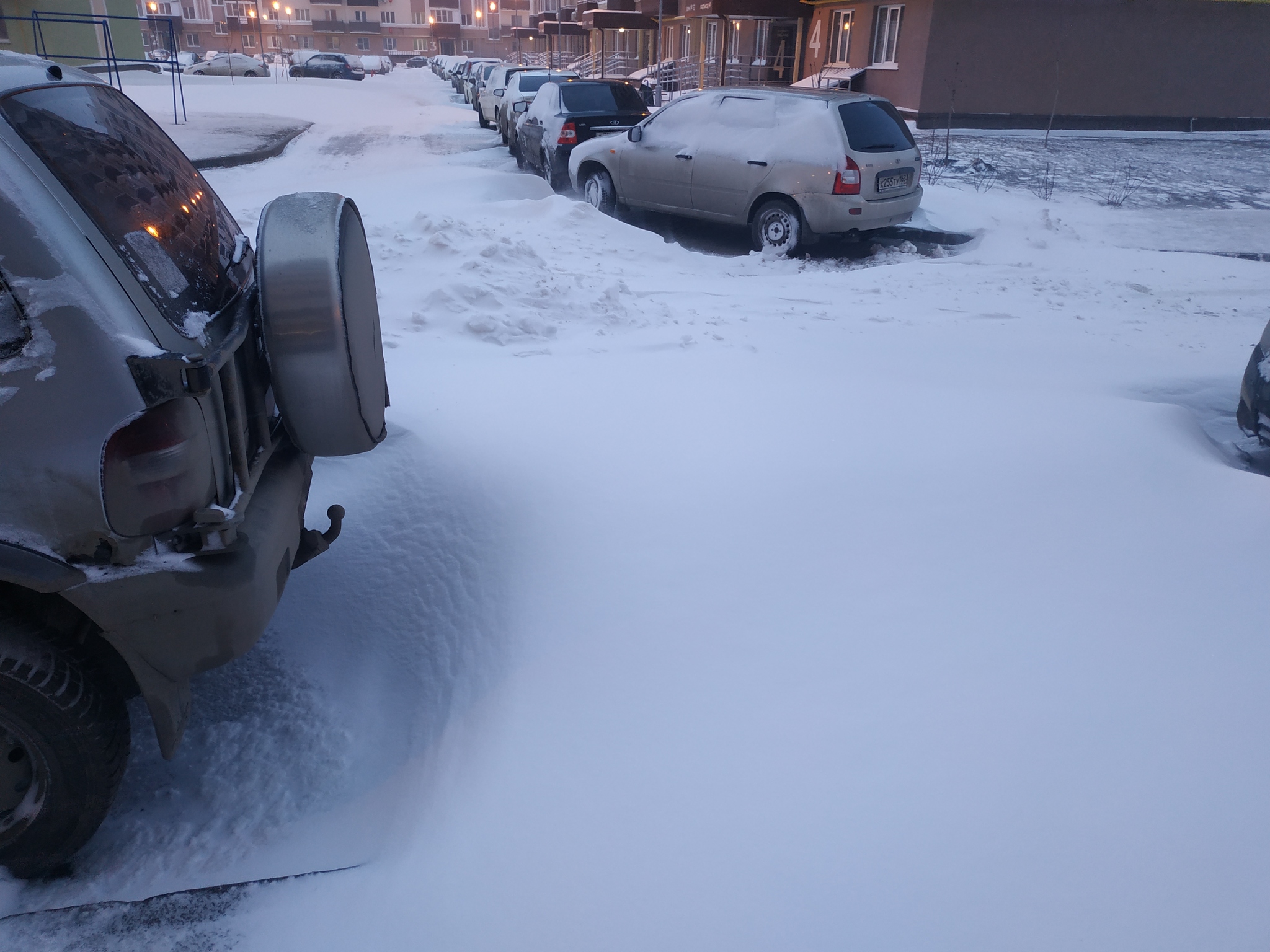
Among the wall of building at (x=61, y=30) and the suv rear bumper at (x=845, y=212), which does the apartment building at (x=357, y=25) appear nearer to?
the wall of building at (x=61, y=30)

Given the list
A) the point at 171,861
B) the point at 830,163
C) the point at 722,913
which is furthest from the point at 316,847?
the point at 830,163

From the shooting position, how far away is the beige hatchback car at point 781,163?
29.8 feet

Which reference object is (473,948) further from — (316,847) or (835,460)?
(835,460)

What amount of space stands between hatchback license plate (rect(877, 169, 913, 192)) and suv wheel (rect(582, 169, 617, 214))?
135 inches

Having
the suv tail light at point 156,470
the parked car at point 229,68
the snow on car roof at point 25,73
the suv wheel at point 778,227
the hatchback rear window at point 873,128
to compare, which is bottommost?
the suv wheel at point 778,227

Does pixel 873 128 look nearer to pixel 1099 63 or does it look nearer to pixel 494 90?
pixel 494 90

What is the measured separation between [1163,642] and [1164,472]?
1.13m

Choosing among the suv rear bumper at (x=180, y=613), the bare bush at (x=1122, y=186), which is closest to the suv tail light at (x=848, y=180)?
the bare bush at (x=1122, y=186)

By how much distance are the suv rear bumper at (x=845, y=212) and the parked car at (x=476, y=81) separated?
17.5 metres

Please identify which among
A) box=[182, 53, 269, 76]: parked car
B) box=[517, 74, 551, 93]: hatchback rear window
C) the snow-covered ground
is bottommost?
the snow-covered ground

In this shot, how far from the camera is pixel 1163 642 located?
264 cm

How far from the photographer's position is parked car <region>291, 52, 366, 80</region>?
51406mm

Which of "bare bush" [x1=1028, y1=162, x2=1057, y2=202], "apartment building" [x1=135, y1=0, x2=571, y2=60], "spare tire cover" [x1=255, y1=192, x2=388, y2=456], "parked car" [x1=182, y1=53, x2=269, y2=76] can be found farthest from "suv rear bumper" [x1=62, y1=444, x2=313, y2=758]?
"apartment building" [x1=135, y1=0, x2=571, y2=60]

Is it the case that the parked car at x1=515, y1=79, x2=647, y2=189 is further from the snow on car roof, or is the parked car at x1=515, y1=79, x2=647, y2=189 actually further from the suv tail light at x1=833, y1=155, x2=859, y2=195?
the snow on car roof
